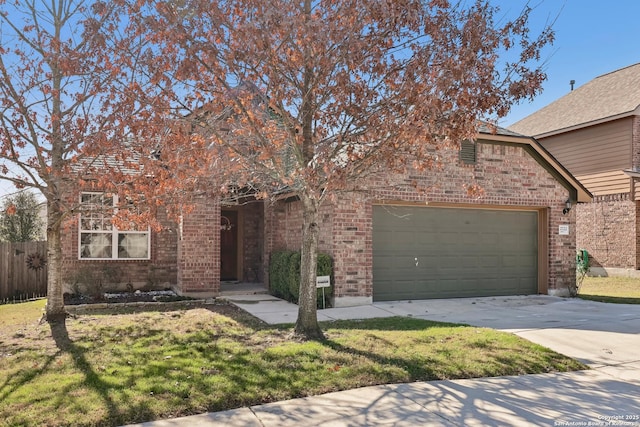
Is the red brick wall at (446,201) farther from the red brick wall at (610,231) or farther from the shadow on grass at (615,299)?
the red brick wall at (610,231)

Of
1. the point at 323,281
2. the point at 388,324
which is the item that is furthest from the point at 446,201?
the point at 388,324

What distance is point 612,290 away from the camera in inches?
609

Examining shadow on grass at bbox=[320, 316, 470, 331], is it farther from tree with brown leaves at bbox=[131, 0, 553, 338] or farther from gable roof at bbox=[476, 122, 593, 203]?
gable roof at bbox=[476, 122, 593, 203]

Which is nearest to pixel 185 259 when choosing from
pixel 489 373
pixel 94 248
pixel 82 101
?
pixel 94 248

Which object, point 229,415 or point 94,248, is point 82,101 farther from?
point 229,415

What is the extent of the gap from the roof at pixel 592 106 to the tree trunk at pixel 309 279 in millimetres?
16422

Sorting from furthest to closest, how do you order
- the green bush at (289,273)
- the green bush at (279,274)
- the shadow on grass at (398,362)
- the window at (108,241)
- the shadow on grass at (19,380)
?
the window at (108,241) < the green bush at (279,274) < the green bush at (289,273) < the shadow on grass at (398,362) < the shadow on grass at (19,380)

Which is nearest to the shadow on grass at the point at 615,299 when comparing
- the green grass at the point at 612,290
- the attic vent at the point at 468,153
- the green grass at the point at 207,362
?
the green grass at the point at 612,290

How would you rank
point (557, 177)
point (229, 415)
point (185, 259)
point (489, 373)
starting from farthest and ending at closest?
point (557, 177), point (185, 259), point (489, 373), point (229, 415)

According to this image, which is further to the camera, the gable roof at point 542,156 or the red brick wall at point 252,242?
the red brick wall at point 252,242

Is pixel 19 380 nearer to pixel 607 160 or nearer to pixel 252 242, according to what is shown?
pixel 252 242

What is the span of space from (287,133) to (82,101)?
417 cm

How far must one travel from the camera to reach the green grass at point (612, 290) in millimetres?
12866

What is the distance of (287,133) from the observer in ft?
24.1
